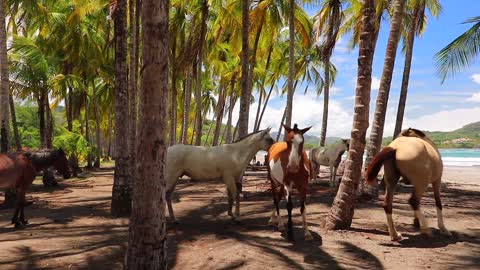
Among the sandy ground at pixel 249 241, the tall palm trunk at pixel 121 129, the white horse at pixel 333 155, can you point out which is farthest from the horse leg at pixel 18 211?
the white horse at pixel 333 155

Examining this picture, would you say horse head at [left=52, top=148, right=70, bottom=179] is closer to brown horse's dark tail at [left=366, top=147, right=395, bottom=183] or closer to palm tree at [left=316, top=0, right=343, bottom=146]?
brown horse's dark tail at [left=366, top=147, right=395, bottom=183]

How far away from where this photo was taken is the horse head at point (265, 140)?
9.12 m

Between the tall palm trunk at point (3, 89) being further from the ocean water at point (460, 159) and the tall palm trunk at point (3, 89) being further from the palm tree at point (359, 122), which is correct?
the ocean water at point (460, 159)

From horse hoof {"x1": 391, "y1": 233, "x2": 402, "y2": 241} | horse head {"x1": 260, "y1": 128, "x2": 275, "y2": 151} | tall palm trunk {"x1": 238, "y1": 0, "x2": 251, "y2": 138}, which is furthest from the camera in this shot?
tall palm trunk {"x1": 238, "y1": 0, "x2": 251, "y2": 138}

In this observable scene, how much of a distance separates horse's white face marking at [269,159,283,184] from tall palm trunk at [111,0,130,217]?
4.21m

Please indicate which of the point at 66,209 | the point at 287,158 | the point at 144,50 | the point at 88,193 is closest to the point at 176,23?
the point at 88,193

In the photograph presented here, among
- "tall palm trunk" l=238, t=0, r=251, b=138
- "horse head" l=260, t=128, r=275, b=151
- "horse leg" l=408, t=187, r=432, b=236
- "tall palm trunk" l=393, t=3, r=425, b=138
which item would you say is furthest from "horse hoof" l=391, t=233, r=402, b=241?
"tall palm trunk" l=393, t=3, r=425, b=138

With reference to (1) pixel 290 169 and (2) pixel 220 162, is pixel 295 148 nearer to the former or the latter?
(1) pixel 290 169

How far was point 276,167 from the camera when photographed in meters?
7.87

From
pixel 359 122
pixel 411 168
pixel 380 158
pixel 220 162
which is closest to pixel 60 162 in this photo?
pixel 220 162

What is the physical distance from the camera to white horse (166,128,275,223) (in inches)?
355

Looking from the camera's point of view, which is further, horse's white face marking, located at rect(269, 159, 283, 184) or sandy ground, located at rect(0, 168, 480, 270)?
horse's white face marking, located at rect(269, 159, 283, 184)

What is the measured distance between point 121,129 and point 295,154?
5.22 m

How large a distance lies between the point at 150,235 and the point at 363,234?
4450 millimetres
